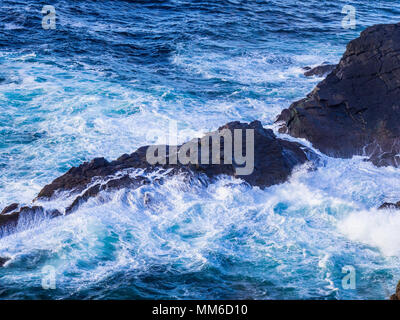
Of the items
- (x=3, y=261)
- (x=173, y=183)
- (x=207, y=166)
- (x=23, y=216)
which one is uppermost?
(x=207, y=166)

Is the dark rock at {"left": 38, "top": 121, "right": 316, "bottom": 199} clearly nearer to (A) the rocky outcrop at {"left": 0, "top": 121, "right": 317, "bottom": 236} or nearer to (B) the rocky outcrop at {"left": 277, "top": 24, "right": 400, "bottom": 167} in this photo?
(A) the rocky outcrop at {"left": 0, "top": 121, "right": 317, "bottom": 236}

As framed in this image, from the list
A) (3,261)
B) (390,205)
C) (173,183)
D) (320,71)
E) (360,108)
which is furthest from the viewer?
(320,71)

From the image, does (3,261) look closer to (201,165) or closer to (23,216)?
(23,216)

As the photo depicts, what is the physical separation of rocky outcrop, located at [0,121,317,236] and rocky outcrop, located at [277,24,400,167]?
946 millimetres

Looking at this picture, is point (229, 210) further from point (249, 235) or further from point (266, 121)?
point (266, 121)

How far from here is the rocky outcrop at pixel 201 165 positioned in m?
9.53

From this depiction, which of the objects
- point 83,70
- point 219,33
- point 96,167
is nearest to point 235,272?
point 96,167

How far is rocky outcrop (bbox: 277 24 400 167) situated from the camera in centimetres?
1120

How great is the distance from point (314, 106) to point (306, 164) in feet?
5.28

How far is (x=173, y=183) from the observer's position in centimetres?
982

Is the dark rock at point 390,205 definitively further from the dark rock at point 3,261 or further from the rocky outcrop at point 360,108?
the dark rock at point 3,261

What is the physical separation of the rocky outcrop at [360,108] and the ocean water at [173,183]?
492 mm

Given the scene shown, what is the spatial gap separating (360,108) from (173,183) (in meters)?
4.64

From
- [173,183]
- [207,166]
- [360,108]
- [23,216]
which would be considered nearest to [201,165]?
[207,166]
